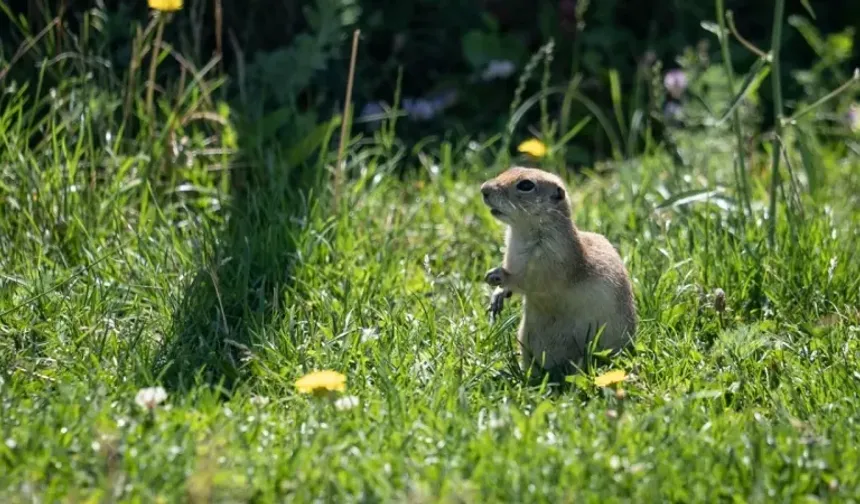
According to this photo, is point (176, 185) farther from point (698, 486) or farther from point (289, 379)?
point (698, 486)

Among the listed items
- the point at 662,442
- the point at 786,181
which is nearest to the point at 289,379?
the point at 662,442

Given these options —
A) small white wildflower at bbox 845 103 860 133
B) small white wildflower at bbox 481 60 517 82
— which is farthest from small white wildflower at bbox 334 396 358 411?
small white wildflower at bbox 845 103 860 133

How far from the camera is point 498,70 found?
6.14 metres

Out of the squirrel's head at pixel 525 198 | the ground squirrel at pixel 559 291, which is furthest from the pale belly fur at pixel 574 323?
the squirrel's head at pixel 525 198

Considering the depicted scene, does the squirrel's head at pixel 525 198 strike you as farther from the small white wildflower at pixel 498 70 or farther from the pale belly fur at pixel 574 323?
the small white wildflower at pixel 498 70

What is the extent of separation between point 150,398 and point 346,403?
1.56 ft

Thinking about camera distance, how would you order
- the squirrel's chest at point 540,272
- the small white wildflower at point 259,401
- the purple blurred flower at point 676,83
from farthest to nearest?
the purple blurred flower at point 676,83, the squirrel's chest at point 540,272, the small white wildflower at point 259,401

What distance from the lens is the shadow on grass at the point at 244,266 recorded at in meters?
3.75

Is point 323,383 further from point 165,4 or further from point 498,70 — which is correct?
point 498,70

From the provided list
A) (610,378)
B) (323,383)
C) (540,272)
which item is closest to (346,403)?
(323,383)

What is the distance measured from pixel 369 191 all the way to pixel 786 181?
69.0 inches

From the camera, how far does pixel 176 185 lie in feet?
16.4

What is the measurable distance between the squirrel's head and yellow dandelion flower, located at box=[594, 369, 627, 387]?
0.60 meters

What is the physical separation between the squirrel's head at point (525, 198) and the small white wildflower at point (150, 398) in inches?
48.0
